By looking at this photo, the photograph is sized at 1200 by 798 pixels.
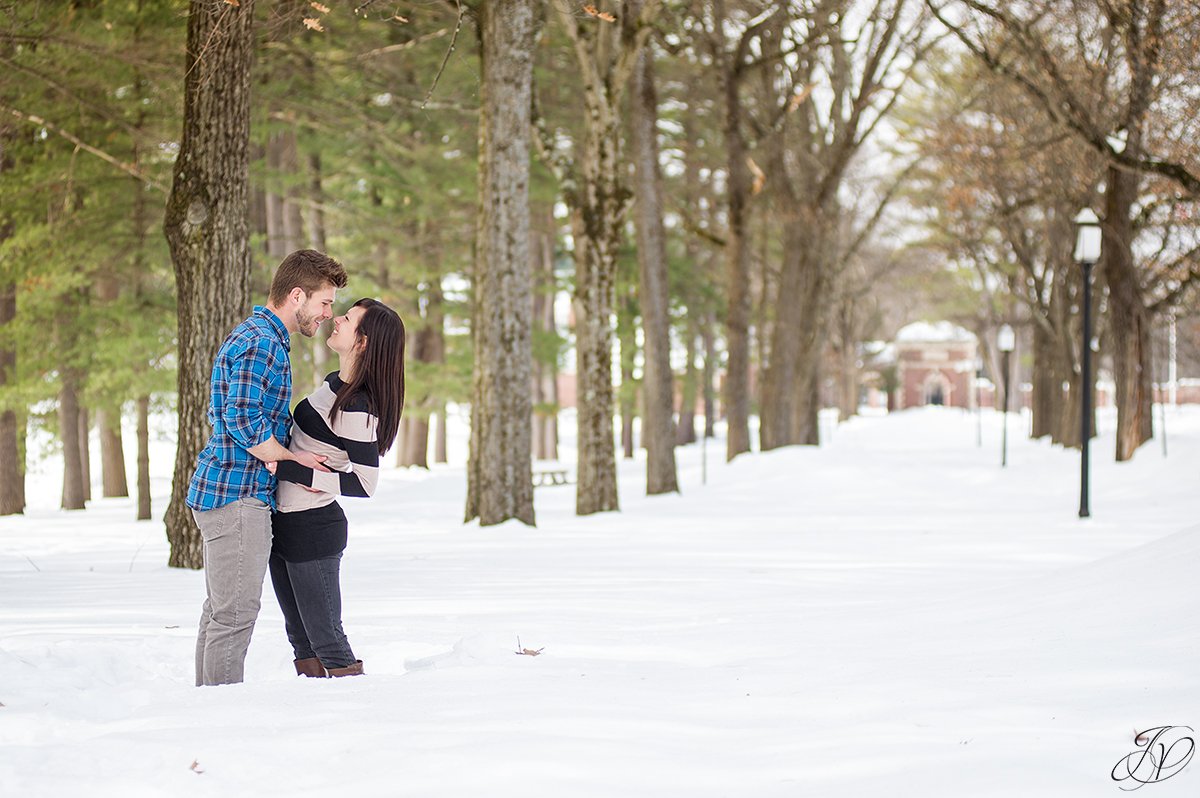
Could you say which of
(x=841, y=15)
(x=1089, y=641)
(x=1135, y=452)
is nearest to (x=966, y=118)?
(x=841, y=15)

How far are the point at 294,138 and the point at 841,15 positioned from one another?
1000cm

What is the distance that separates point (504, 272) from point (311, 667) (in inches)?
322

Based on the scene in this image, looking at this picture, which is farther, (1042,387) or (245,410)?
(1042,387)

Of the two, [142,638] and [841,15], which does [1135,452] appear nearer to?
[841,15]

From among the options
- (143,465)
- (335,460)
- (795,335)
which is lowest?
(143,465)

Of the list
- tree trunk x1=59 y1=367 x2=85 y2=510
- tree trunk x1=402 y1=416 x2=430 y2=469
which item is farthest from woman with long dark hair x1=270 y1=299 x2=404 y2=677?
tree trunk x1=402 y1=416 x2=430 y2=469

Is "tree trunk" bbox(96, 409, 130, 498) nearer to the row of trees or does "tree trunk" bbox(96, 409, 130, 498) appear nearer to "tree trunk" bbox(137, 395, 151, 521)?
the row of trees

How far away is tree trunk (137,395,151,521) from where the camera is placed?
747 inches

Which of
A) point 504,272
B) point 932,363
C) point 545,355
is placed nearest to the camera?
point 504,272

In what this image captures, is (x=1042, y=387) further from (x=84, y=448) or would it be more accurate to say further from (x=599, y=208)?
(x=599, y=208)

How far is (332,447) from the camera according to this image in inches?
187

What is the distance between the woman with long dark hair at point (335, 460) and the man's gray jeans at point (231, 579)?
0.49 feet

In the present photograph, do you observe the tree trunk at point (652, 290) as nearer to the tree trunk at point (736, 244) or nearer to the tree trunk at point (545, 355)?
the tree trunk at point (736, 244)

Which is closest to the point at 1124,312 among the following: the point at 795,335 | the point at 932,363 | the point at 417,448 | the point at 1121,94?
the point at 1121,94
